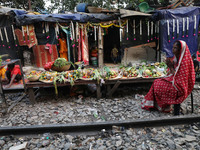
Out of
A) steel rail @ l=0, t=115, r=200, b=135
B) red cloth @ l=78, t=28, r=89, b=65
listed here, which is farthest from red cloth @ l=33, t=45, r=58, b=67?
steel rail @ l=0, t=115, r=200, b=135

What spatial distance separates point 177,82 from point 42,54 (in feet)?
25.7

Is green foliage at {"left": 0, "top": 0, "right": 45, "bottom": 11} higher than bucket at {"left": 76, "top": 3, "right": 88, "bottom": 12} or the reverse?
higher

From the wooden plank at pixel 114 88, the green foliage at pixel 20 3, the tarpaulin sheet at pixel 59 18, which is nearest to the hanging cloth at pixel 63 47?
the tarpaulin sheet at pixel 59 18

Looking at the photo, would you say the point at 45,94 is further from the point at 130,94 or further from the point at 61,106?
the point at 130,94

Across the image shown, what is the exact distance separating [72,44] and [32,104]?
4831 mm

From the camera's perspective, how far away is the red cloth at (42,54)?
8.98 m

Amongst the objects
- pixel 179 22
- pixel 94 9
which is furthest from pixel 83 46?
pixel 179 22

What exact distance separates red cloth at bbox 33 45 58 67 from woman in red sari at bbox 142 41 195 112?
22.1 ft

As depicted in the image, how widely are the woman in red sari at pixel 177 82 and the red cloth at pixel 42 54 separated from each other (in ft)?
22.1

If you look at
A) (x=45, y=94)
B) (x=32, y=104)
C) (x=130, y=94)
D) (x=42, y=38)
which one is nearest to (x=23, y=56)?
(x=42, y=38)

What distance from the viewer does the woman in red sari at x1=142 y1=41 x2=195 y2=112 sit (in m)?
3.36

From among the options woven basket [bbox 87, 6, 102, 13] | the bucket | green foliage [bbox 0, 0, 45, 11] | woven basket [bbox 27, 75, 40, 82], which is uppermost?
green foliage [bbox 0, 0, 45, 11]

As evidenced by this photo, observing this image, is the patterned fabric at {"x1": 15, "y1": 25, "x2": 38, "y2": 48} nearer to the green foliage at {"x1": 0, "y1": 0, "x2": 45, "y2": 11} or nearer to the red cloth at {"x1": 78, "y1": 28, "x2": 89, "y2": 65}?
the red cloth at {"x1": 78, "y1": 28, "x2": 89, "y2": 65}

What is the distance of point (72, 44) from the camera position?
884 cm
